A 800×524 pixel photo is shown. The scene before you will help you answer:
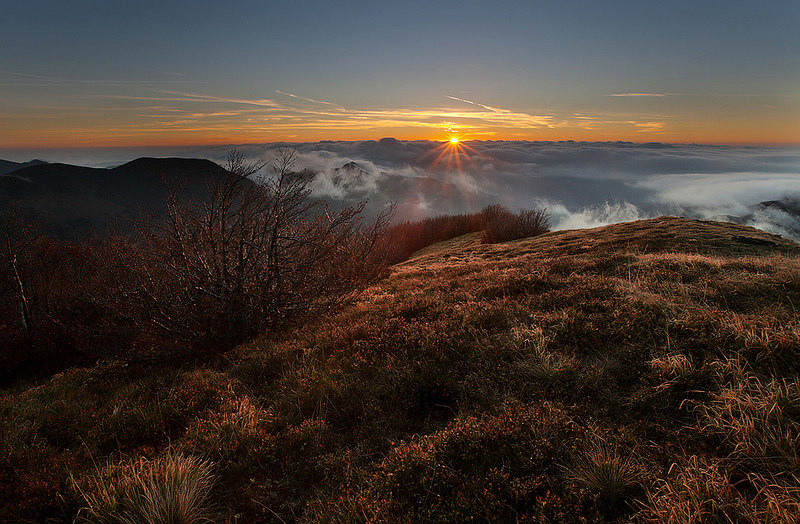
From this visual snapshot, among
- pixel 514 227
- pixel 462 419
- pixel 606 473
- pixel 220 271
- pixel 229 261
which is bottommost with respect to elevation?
pixel 514 227

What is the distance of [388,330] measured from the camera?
21.9 feet

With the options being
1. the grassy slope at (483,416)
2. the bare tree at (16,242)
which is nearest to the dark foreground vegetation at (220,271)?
the grassy slope at (483,416)

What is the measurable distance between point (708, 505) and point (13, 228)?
31.5 meters

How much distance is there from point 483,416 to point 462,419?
0.78 ft

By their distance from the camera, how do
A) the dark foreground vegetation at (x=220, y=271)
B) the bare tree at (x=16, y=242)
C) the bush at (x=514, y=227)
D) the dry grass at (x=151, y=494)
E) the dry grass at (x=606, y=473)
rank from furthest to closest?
the bush at (x=514, y=227), the bare tree at (x=16, y=242), the dark foreground vegetation at (x=220, y=271), the dry grass at (x=151, y=494), the dry grass at (x=606, y=473)

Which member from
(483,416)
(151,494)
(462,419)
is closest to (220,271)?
(151,494)

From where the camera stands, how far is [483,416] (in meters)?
3.82

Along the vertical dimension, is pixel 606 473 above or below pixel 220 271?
below

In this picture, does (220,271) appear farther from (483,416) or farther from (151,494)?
(483,416)

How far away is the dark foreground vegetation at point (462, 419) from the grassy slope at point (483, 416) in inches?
0.9

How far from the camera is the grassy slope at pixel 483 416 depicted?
2830 millimetres

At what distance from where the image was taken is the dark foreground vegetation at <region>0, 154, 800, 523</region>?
9.30 ft

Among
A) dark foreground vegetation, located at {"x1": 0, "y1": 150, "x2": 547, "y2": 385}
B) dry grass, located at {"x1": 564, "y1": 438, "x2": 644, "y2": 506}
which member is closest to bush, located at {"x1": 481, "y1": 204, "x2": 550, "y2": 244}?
dark foreground vegetation, located at {"x1": 0, "y1": 150, "x2": 547, "y2": 385}

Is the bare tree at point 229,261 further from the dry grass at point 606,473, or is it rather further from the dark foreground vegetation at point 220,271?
the dry grass at point 606,473
